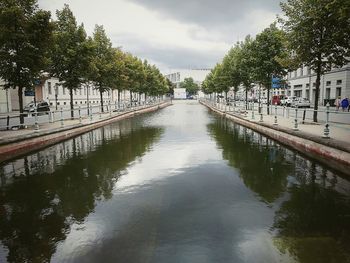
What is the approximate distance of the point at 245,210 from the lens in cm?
632

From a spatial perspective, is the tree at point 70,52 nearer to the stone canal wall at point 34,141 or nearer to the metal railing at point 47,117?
the metal railing at point 47,117

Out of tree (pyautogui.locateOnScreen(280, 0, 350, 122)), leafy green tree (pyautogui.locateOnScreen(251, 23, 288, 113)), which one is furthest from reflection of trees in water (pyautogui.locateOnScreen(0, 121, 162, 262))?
leafy green tree (pyautogui.locateOnScreen(251, 23, 288, 113))

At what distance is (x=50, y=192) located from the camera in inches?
308

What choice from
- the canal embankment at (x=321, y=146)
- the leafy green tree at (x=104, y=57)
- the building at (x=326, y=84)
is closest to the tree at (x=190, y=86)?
the building at (x=326, y=84)

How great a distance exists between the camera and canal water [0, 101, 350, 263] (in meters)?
4.71

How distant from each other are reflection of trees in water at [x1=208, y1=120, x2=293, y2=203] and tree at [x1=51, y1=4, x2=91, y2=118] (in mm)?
14525

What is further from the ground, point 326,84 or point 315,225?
point 326,84

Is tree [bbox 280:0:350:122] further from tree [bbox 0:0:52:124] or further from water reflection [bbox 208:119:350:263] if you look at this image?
tree [bbox 0:0:52:124]

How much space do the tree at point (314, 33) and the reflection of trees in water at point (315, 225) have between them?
38.3 feet

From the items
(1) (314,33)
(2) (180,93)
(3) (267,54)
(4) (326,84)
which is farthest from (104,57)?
(2) (180,93)

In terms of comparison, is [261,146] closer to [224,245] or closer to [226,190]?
[226,190]

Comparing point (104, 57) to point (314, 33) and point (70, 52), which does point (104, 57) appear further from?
point (314, 33)

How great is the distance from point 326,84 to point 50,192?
55953 mm

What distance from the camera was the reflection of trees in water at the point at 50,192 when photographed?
517 cm
